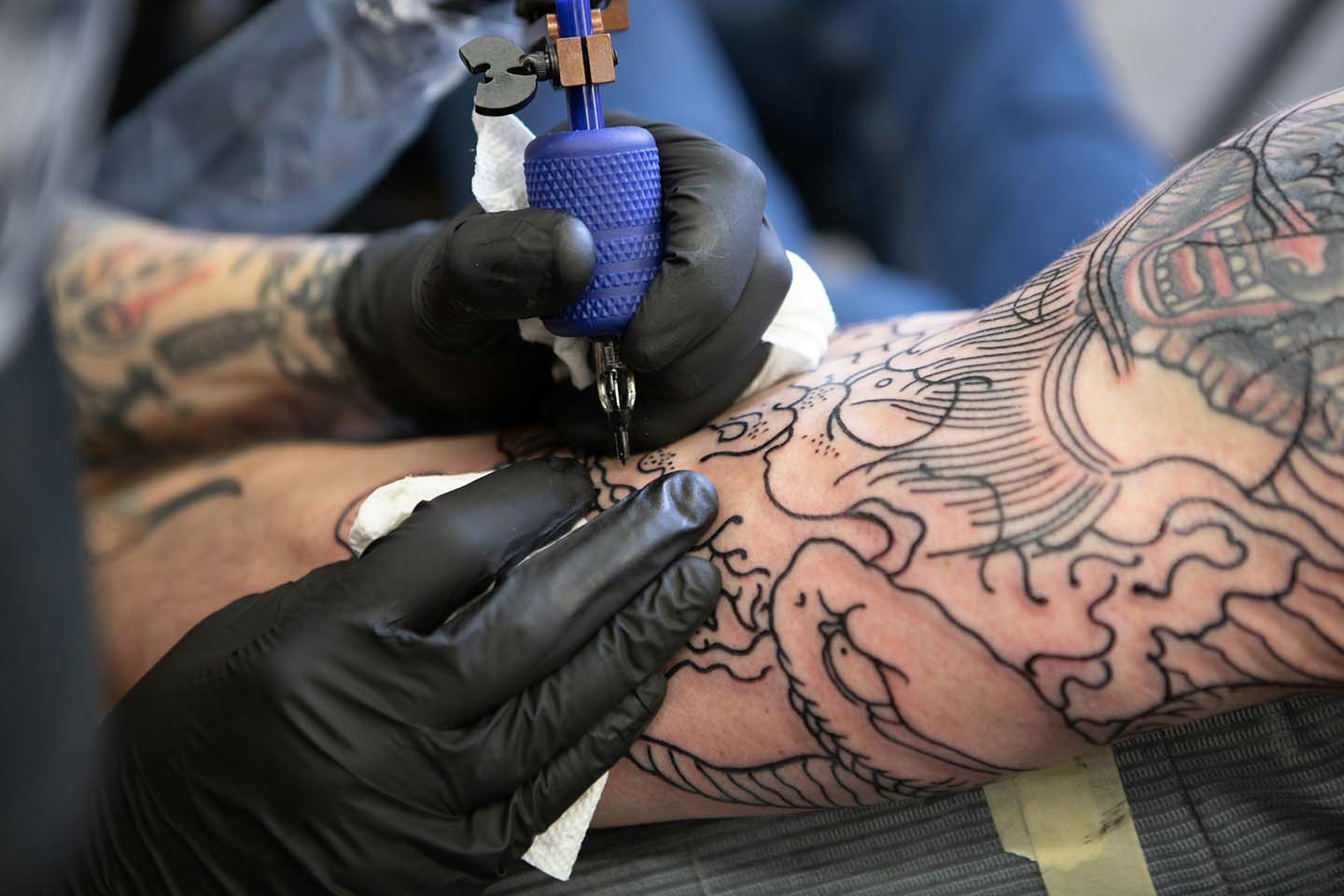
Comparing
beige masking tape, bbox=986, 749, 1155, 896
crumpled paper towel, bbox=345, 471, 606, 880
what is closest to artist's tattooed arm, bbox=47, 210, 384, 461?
crumpled paper towel, bbox=345, 471, 606, 880

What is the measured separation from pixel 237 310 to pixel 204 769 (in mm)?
843

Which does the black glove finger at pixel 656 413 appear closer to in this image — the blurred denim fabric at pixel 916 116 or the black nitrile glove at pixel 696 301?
the black nitrile glove at pixel 696 301

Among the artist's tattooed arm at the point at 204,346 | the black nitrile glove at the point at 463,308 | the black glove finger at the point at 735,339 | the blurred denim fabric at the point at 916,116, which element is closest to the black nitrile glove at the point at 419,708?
the black glove finger at the point at 735,339

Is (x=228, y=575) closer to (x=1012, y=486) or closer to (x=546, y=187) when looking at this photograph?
(x=546, y=187)

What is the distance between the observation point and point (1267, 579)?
811mm

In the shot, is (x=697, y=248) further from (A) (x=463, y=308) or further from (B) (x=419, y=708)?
(B) (x=419, y=708)

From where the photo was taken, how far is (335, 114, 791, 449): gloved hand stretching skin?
93 centimetres

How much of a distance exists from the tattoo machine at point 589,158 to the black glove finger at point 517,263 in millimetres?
20

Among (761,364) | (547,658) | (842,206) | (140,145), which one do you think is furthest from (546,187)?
(842,206)

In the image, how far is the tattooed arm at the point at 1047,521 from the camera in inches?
32.3

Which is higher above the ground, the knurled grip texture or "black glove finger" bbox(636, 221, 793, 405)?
the knurled grip texture

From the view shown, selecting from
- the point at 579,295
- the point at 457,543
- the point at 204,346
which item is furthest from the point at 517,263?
the point at 204,346

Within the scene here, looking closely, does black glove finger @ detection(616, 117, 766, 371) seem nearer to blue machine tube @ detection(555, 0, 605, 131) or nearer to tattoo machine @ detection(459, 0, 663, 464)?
tattoo machine @ detection(459, 0, 663, 464)

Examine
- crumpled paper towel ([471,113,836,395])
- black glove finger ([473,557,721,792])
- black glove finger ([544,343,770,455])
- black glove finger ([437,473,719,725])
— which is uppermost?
crumpled paper towel ([471,113,836,395])
